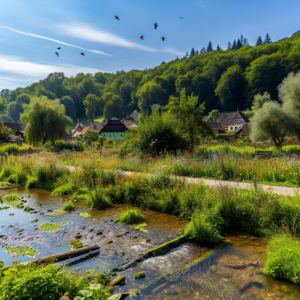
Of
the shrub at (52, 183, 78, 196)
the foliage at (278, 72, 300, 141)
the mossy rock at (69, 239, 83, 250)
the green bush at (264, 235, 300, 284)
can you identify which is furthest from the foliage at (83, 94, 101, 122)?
the green bush at (264, 235, 300, 284)

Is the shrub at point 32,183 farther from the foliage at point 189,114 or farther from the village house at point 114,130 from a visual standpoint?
the village house at point 114,130

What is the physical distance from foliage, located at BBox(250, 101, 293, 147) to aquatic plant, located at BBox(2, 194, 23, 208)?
24.0m

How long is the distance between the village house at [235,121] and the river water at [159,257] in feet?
217

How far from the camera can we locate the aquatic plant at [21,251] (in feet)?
17.6

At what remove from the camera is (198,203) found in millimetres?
7367

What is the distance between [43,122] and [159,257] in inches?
1203

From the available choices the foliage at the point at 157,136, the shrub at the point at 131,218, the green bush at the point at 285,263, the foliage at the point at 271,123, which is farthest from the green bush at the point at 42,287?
the foliage at the point at 271,123

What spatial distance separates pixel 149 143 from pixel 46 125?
1972 cm

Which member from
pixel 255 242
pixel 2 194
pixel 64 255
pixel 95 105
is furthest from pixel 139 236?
pixel 95 105

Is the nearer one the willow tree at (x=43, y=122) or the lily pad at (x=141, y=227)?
the lily pad at (x=141, y=227)

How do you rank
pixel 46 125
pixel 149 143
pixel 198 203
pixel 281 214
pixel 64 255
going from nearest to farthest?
1. pixel 64 255
2. pixel 281 214
3. pixel 198 203
4. pixel 149 143
5. pixel 46 125

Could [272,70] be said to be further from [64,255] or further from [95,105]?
[64,255]

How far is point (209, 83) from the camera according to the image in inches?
4085

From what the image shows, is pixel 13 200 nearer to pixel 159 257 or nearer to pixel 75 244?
pixel 75 244
